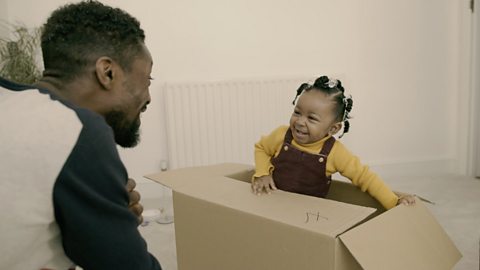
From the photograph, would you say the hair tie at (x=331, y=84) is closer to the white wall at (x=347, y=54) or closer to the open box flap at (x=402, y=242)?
the open box flap at (x=402, y=242)

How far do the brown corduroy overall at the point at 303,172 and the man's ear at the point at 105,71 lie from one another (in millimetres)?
722

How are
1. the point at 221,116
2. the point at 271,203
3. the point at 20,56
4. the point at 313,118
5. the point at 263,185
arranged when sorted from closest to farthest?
the point at 271,203 < the point at 263,185 < the point at 313,118 < the point at 20,56 < the point at 221,116

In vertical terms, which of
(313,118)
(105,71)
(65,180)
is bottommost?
(313,118)

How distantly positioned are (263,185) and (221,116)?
4.89ft

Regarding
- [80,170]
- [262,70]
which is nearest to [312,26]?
[262,70]

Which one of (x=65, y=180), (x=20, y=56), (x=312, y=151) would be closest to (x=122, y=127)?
(x=65, y=180)

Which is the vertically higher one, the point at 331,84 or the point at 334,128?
the point at 331,84

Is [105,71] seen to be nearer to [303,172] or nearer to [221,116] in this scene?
[303,172]

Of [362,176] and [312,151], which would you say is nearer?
[362,176]

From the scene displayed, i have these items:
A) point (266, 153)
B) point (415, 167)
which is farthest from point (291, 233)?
point (415, 167)

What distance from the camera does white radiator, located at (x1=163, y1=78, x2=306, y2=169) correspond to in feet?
8.11

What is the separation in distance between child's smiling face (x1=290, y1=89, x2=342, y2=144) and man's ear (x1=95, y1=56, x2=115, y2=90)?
75cm

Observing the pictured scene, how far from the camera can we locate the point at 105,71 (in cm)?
70

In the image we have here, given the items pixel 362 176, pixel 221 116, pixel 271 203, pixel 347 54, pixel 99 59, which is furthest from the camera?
pixel 347 54
